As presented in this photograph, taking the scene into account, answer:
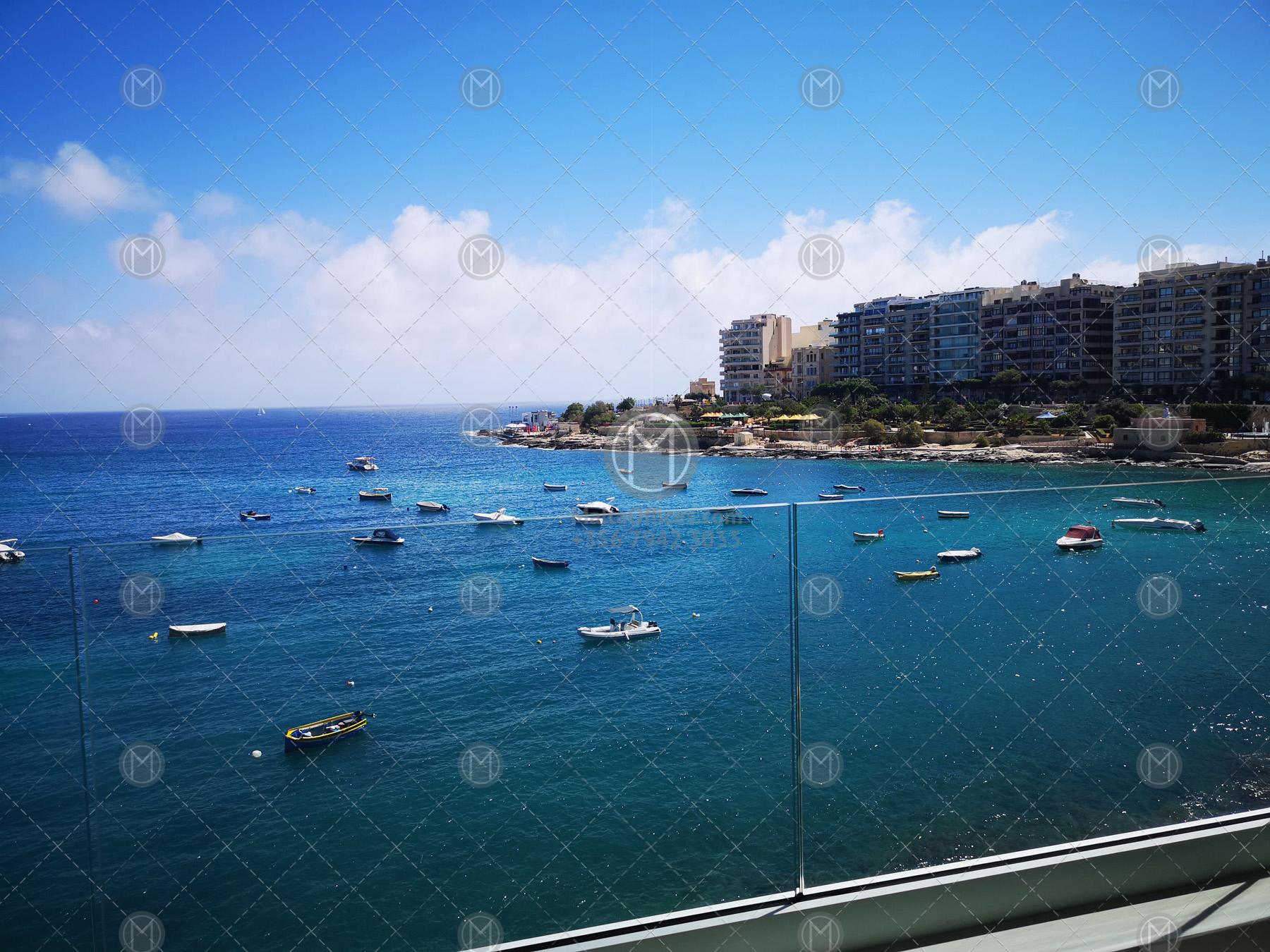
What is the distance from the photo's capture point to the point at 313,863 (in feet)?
Answer: 20.3

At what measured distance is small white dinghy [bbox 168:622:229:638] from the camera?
857 cm

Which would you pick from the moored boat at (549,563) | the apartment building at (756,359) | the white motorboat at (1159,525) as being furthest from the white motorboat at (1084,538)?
the moored boat at (549,563)

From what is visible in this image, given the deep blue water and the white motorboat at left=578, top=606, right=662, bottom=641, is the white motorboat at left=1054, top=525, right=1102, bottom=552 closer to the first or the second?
the deep blue water

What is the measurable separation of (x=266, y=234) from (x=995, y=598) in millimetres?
11884

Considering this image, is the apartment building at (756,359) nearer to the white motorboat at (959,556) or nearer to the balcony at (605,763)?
the white motorboat at (959,556)

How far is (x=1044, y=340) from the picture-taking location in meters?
26.4

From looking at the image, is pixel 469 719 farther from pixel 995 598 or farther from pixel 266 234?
pixel 995 598

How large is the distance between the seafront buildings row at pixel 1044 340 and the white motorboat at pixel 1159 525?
207 centimetres

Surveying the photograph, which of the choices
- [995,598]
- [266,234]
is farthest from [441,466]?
[266,234]

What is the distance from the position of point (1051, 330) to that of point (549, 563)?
22.9 meters

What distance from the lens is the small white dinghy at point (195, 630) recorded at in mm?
8570

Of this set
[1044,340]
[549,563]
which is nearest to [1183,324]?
[549,563]

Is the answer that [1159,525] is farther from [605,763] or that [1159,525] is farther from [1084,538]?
[605,763]

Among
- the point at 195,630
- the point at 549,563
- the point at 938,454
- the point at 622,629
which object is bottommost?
the point at 195,630
